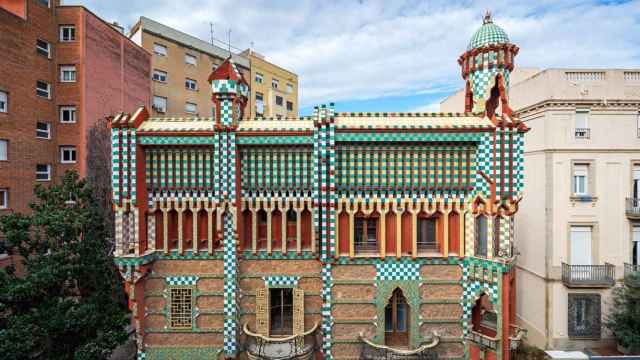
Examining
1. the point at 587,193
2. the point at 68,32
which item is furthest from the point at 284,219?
the point at 68,32

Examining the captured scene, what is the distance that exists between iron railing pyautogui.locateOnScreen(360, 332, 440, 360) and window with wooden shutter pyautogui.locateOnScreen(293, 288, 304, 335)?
2.19 meters

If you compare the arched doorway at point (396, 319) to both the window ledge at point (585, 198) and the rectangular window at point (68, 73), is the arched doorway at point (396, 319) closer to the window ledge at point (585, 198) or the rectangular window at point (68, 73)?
the window ledge at point (585, 198)

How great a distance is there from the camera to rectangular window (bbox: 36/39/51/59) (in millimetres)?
18719

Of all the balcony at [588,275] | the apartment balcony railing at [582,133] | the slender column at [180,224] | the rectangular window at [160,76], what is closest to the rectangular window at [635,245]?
the balcony at [588,275]

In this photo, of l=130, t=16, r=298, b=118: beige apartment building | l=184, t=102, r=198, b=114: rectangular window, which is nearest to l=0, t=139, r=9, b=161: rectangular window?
l=130, t=16, r=298, b=118: beige apartment building

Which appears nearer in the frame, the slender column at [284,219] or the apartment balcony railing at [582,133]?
the slender column at [284,219]

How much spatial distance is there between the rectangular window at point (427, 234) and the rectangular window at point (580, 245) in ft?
34.1

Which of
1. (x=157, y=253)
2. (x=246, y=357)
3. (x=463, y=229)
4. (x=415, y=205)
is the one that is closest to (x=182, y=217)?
(x=157, y=253)

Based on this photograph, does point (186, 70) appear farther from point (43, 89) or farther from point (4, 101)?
point (4, 101)

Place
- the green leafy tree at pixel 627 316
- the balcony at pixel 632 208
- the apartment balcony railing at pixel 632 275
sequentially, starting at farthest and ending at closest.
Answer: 1. the balcony at pixel 632 208
2. the apartment balcony railing at pixel 632 275
3. the green leafy tree at pixel 627 316

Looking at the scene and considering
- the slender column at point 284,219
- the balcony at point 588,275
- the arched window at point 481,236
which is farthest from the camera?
the balcony at point 588,275

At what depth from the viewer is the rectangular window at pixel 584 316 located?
15.1 metres

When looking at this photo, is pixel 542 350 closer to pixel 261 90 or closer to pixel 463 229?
pixel 463 229

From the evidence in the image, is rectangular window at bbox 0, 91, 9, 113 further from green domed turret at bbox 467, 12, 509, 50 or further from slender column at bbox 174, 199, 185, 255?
green domed turret at bbox 467, 12, 509, 50
